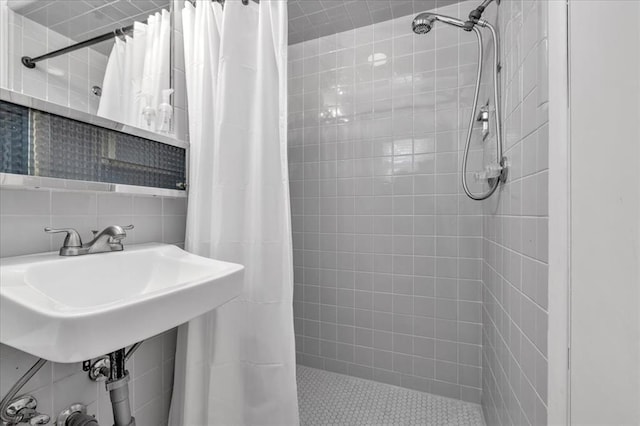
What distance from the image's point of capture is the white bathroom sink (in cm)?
46

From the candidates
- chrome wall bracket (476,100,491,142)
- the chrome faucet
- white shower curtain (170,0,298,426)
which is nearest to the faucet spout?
the chrome faucet

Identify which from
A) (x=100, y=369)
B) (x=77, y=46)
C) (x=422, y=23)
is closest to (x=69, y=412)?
(x=100, y=369)

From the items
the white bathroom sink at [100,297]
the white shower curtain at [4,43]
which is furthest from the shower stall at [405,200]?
the white shower curtain at [4,43]

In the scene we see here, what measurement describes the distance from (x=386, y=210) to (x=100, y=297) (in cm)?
137

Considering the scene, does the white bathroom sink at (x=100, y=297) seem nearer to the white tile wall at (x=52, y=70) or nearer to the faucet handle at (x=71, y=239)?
the faucet handle at (x=71, y=239)

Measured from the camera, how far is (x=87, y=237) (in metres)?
0.88

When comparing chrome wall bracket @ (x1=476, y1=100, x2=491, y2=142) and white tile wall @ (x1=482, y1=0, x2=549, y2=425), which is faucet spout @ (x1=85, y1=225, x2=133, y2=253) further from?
chrome wall bracket @ (x1=476, y1=100, x2=491, y2=142)

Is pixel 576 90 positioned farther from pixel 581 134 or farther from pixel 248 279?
pixel 248 279

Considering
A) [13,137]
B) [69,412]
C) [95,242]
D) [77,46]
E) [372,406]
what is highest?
[77,46]

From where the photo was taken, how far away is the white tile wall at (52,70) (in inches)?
28.7

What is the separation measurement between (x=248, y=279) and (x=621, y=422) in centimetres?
101

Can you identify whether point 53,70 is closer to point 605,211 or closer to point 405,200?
point 605,211

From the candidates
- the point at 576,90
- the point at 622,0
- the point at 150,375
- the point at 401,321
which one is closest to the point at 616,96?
the point at 576,90

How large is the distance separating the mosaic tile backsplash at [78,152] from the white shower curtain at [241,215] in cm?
14
